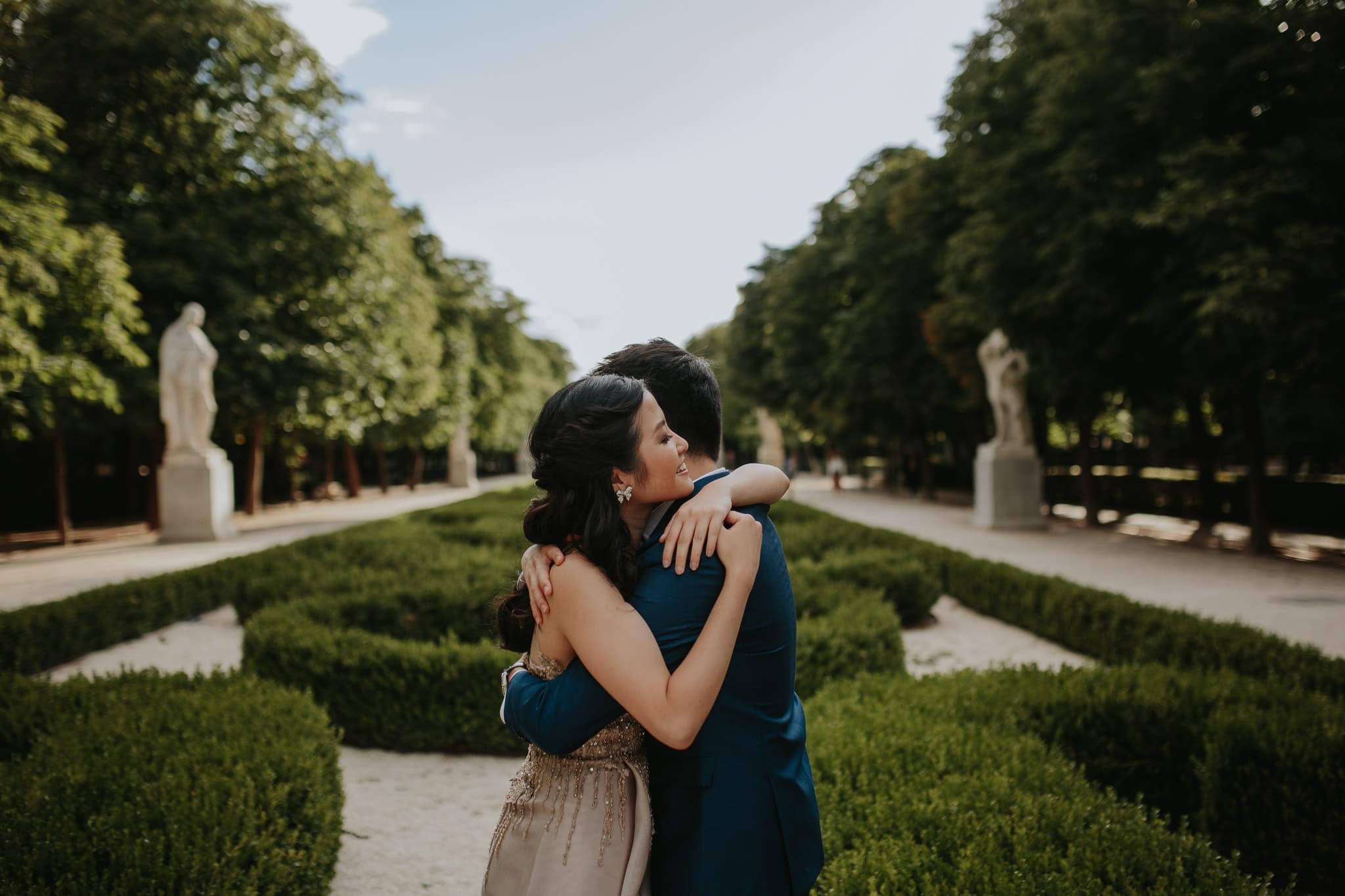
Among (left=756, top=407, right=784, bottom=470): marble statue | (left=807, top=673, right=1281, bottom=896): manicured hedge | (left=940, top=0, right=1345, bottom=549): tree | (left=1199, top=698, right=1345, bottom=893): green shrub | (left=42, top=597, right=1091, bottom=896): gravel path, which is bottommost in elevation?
(left=42, top=597, right=1091, bottom=896): gravel path

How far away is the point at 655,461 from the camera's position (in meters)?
1.73

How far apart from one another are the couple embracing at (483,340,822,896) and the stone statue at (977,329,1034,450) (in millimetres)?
19292

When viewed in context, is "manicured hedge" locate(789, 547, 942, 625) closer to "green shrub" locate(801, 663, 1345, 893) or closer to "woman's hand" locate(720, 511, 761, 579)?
"green shrub" locate(801, 663, 1345, 893)

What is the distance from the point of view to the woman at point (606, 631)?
1.57m

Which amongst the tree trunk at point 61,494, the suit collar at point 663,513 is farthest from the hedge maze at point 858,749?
the tree trunk at point 61,494

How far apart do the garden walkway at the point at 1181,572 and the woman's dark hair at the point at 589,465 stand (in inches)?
303

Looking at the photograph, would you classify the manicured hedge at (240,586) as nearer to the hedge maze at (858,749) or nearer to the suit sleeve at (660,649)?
the hedge maze at (858,749)

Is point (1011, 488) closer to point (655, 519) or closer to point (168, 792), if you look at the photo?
point (168, 792)

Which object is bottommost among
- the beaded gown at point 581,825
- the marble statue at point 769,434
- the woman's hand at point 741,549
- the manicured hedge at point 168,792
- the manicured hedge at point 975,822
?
the manicured hedge at point 975,822

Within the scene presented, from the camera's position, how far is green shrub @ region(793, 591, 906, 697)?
6023 millimetres

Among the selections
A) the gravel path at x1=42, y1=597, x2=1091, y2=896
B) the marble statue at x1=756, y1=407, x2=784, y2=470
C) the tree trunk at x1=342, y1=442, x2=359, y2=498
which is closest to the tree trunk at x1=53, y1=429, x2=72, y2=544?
the gravel path at x1=42, y1=597, x2=1091, y2=896

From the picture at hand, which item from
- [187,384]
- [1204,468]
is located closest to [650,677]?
[187,384]

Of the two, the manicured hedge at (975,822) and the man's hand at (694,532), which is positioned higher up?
the man's hand at (694,532)

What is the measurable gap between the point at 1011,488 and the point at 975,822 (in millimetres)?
18085
